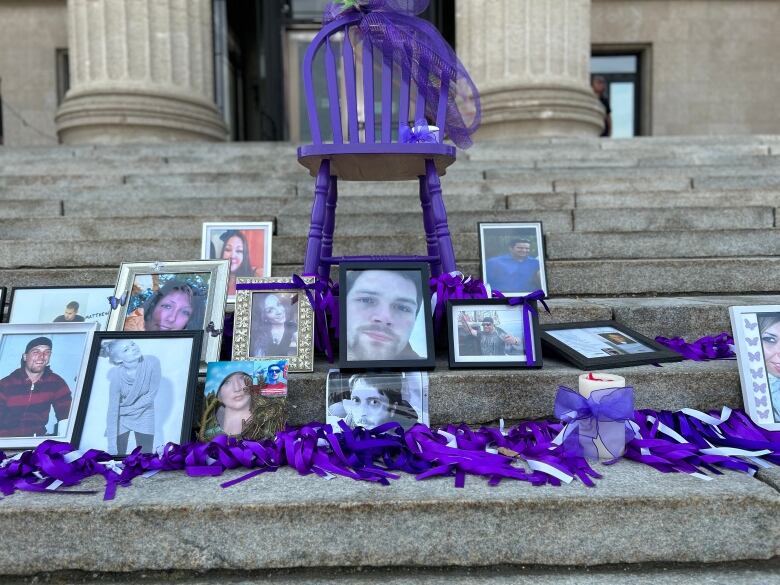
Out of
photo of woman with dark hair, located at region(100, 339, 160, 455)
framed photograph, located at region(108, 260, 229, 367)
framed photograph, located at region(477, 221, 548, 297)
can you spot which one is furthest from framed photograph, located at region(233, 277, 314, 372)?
framed photograph, located at region(477, 221, 548, 297)

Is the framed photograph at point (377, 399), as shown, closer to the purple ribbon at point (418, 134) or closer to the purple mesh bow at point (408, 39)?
the purple ribbon at point (418, 134)

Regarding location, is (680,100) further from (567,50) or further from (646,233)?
(646,233)

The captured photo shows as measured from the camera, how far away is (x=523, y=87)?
619 cm

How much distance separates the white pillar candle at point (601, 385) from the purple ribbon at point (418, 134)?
114cm

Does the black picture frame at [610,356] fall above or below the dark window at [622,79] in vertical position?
below

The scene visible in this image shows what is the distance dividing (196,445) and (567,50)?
597 centimetres

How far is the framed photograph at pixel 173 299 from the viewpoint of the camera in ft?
7.21

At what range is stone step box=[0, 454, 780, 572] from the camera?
1.44 metres

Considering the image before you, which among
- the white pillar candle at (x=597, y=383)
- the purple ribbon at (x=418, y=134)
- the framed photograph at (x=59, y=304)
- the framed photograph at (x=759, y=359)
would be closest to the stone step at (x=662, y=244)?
the purple ribbon at (x=418, y=134)

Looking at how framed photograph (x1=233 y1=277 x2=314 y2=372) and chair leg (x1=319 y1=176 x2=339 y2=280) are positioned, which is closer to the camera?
framed photograph (x1=233 y1=277 x2=314 y2=372)

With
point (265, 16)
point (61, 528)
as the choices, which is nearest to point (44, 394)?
point (61, 528)

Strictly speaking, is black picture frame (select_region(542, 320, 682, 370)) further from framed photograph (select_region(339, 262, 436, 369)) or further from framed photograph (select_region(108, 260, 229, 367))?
framed photograph (select_region(108, 260, 229, 367))

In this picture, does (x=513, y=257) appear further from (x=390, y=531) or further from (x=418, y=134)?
(x=390, y=531)

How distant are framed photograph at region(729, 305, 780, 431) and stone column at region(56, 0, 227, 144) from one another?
233 inches
